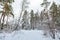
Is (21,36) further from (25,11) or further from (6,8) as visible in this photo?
(25,11)

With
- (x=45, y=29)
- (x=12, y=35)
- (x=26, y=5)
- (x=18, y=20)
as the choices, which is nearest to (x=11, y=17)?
(x=18, y=20)

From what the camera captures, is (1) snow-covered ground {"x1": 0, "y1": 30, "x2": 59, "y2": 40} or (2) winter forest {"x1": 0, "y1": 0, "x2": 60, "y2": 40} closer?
(1) snow-covered ground {"x1": 0, "y1": 30, "x2": 59, "y2": 40}

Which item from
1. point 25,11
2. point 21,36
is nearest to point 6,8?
point 21,36

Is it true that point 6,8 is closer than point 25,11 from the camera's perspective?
Yes

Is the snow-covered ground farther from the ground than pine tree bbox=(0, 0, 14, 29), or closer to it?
closer to it

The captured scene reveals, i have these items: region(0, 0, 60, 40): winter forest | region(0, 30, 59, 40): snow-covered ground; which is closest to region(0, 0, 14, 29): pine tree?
region(0, 0, 60, 40): winter forest

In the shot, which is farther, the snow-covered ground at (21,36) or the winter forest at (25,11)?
the winter forest at (25,11)

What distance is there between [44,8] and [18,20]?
166cm

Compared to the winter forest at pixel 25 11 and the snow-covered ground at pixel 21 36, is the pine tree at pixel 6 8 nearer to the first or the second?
the winter forest at pixel 25 11

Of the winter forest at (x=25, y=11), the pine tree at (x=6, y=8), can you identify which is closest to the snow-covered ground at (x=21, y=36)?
the winter forest at (x=25, y=11)

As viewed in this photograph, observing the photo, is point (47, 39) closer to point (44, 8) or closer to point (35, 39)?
point (35, 39)

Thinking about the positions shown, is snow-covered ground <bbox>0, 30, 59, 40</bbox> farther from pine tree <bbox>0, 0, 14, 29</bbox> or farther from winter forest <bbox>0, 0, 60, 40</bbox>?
pine tree <bbox>0, 0, 14, 29</bbox>

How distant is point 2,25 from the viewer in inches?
341

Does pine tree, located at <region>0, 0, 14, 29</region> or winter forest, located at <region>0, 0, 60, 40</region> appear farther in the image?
winter forest, located at <region>0, 0, 60, 40</region>
